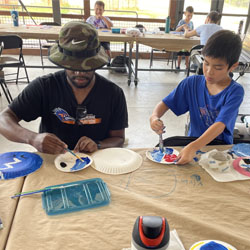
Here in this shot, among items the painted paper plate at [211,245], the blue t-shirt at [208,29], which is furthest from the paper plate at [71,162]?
the blue t-shirt at [208,29]

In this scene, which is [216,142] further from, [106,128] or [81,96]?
[81,96]

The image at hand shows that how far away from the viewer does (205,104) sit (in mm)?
1396

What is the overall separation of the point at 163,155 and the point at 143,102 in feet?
8.21

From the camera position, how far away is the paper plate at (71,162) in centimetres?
96

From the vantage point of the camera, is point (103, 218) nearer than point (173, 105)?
Yes

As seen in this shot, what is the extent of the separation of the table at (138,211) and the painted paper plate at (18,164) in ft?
0.11

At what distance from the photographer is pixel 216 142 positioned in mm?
1332

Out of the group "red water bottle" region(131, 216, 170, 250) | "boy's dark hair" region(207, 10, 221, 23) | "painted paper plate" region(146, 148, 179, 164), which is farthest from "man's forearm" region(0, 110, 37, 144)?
"boy's dark hair" region(207, 10, 221, 23)

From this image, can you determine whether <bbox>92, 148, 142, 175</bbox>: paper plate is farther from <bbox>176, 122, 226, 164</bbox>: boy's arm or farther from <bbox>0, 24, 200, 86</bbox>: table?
<bbox>0, 24, 200, 86</bbox>: table

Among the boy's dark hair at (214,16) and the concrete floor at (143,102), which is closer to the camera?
the concrete floor at (143,102)

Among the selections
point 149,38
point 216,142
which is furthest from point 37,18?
point 216,142

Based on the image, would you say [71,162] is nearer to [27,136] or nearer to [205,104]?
[27,136]

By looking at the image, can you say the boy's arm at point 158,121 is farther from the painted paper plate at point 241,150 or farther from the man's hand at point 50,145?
the man's hand at point 50,145

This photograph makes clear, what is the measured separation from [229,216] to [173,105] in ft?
2.71
